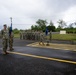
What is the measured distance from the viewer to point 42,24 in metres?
111

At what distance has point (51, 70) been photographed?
5.71 metres

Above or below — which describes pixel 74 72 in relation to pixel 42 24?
below

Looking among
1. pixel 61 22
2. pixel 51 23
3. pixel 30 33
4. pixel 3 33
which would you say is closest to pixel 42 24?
pixel 51 23

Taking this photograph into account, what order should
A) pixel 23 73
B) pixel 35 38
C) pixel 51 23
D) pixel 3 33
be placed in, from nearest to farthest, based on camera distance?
pixel 23 73 → pixel 3 33 → pixel 35 38 → pixel 51 23

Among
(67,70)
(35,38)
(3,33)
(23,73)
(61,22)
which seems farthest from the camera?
(61,22)

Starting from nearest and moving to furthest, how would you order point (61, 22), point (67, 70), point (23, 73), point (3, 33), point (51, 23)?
point (23, 73)
point (67, 70)
point (3, 33)
point (51, 23)
point (61, 22)

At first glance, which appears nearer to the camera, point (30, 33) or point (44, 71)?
point (44, 71)

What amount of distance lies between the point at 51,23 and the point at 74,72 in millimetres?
102583

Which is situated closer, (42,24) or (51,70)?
(51,70)

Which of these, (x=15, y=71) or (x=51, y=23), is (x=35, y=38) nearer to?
(x=15, y=71)

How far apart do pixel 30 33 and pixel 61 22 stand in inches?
3715

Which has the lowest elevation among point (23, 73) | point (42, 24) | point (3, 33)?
point (23, 73)

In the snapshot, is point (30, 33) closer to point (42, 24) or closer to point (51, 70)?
point (51, 70)

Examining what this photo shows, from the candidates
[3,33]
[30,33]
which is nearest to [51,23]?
[30,33]
